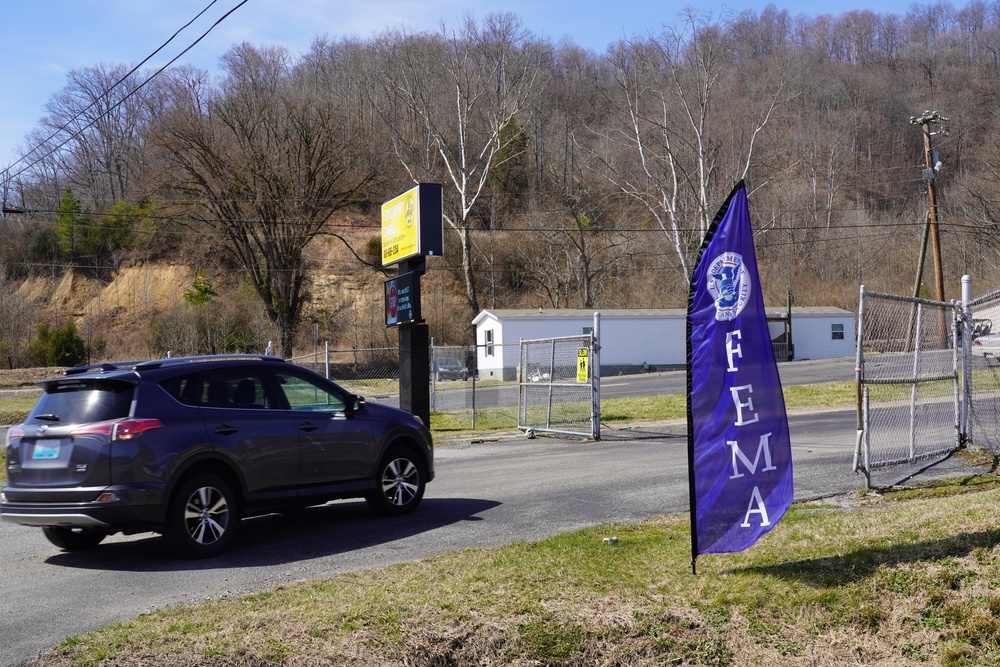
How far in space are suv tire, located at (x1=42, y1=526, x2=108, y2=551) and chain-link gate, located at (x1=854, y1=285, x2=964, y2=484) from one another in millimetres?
7875

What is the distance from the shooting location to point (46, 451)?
7496 millimetres

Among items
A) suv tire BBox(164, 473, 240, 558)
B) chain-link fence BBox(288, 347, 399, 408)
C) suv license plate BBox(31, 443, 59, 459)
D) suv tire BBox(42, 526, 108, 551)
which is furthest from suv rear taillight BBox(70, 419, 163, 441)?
chain-link fence BBox(288, 347, 399, 408)

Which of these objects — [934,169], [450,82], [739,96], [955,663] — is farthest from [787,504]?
[739,96]

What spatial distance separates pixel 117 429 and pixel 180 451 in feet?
1.75

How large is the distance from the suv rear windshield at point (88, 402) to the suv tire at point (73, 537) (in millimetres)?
1203

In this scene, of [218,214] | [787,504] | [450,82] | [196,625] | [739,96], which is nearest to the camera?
[196,625]

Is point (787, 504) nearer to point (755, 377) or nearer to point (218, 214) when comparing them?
point (755, 377)

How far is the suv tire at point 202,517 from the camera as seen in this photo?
755 centimetres

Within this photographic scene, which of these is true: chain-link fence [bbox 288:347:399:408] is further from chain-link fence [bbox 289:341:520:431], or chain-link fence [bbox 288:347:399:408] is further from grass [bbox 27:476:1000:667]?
grass [bbox 27:476:1000:667]

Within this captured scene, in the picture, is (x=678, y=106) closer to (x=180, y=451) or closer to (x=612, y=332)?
(x=612, y=332)

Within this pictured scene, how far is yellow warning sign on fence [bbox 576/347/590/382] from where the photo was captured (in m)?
17.4

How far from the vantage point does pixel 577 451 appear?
15664 millimetres

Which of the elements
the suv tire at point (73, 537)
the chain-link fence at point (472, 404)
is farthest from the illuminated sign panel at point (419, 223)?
the suv tire at point (73, 537)

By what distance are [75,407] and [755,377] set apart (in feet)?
18.4
